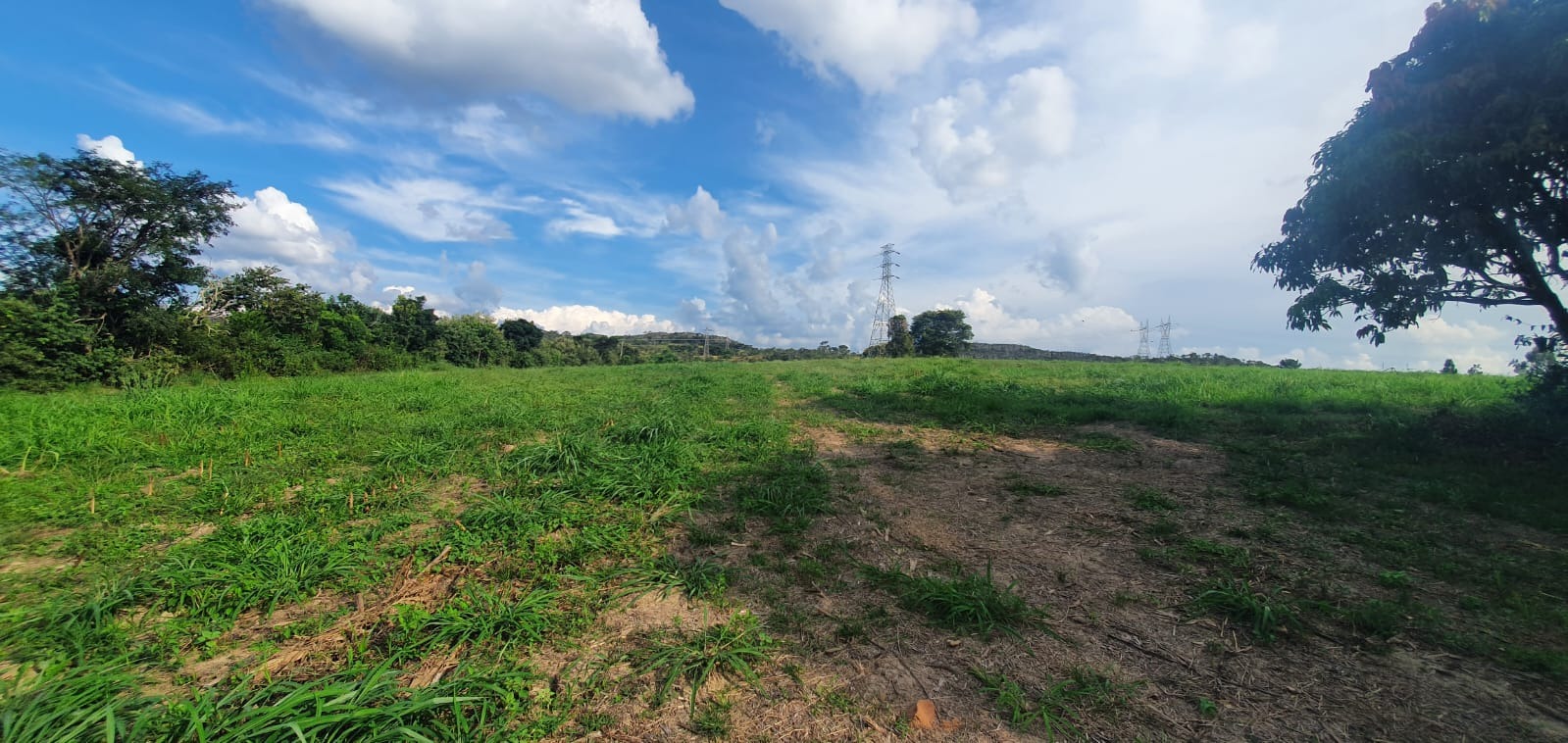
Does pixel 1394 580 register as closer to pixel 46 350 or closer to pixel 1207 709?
pixel 1207 709

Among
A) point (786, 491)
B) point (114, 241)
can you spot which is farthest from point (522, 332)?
point (786, 491)

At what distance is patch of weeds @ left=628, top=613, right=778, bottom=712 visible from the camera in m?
2.40

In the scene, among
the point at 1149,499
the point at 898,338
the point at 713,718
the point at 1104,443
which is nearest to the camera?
the point at 713,718

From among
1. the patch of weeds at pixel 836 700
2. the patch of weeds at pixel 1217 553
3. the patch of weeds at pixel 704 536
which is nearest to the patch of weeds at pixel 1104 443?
the patch of weeds at pixel 1217 553

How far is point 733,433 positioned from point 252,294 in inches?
1160

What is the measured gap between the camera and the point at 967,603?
2963mm

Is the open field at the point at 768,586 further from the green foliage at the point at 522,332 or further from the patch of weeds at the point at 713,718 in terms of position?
the green foliage at the point at 522,332

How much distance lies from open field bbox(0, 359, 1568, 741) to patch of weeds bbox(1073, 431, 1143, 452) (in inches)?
5.0

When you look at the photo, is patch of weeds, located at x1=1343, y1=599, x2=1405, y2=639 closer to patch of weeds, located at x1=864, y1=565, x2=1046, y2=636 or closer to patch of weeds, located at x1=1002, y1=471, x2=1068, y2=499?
patch of weeds, located at x1=864, y1=565, x2=1046, y2=636

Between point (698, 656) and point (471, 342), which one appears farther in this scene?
point (471, 342)

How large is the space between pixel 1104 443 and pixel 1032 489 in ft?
8.52

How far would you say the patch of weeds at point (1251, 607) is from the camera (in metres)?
2.80

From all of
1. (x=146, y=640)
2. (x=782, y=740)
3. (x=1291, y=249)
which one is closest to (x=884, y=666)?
(x=782, y=740)

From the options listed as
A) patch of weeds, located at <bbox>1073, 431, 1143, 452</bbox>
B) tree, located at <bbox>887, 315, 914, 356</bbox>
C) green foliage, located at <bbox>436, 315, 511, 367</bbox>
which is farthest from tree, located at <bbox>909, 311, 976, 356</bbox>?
patch of weeds, located at <bbox>1073, 431, 1143, 452</bbox>
